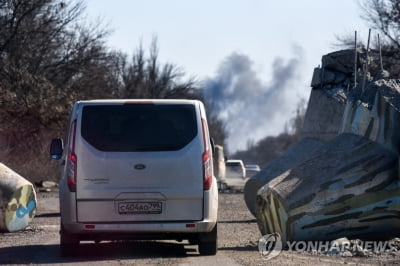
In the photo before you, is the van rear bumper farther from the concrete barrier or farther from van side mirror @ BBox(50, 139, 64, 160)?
the concrete barrier

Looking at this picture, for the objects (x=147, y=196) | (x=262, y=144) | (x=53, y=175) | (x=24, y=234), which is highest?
(x=147, y=196)

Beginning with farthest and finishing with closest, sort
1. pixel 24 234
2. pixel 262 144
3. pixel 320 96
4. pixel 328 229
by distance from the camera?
1. pixel 262 144
2. pixel 320 96
3. pixel 24 234
4. pixel 328 229

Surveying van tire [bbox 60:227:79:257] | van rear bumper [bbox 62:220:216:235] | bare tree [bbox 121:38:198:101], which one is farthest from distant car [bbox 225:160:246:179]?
van rear bumper [bbox 62:220:216:235]

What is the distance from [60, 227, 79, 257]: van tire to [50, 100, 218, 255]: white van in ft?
0.21

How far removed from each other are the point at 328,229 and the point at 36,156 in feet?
99.2

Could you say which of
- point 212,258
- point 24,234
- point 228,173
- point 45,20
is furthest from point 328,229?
point 228,173

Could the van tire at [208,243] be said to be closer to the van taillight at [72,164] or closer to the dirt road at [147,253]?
the dirt road at [147,253]

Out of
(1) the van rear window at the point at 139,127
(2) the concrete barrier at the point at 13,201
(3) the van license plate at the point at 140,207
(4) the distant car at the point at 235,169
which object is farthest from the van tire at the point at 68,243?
(4) the distant car at the point at 235,169

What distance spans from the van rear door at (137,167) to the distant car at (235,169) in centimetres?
5029

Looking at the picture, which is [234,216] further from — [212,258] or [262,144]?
[262,144]

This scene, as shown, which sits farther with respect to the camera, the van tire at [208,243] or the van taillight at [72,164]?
the van tire at [208,243]

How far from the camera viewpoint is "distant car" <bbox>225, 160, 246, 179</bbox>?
64.0 meters

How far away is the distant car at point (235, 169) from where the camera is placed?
64000mm

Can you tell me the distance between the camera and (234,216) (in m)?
24.0
